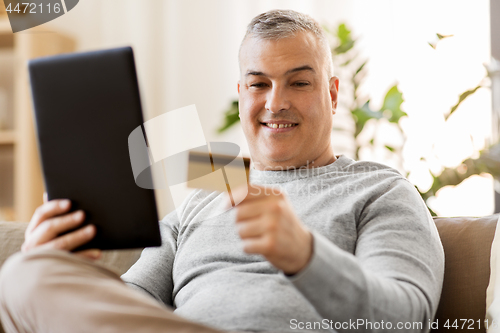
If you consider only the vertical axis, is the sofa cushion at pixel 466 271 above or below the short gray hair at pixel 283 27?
below

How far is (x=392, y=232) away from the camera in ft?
2.74

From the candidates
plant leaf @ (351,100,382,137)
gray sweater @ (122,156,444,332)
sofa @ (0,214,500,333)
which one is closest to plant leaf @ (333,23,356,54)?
plant leaf @ (351,100,382,137)

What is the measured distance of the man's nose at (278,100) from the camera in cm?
118

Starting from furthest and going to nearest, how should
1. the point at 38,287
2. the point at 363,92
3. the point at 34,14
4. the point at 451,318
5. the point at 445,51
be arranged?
the point at 34,14, the point at 363,92, the point at 445,51, the point at 451,318, the point at 38,287

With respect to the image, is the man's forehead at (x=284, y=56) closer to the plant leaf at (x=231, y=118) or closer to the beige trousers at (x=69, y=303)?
the beige trousers at (x=69, y=303)

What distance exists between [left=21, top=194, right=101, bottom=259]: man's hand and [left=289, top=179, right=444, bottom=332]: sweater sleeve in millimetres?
375

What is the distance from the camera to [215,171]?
919 mm

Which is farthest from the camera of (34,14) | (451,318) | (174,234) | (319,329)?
(34,14)

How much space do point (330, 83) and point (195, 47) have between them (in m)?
1.50

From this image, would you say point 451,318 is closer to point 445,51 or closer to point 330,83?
point 330,83

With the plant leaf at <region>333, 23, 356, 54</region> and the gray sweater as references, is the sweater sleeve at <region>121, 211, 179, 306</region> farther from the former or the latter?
the plant leaf at <region>333, 23, 356, 54</region>

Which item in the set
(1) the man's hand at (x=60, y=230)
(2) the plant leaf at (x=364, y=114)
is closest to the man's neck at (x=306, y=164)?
(1) the man's hand at (x=60, y=230)

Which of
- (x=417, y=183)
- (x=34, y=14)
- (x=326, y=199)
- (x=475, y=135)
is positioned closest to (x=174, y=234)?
(x=326, y=199)

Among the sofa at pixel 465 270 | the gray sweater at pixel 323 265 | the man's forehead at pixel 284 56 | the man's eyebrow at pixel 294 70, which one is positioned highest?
the man's forehead at pixel 284 56
